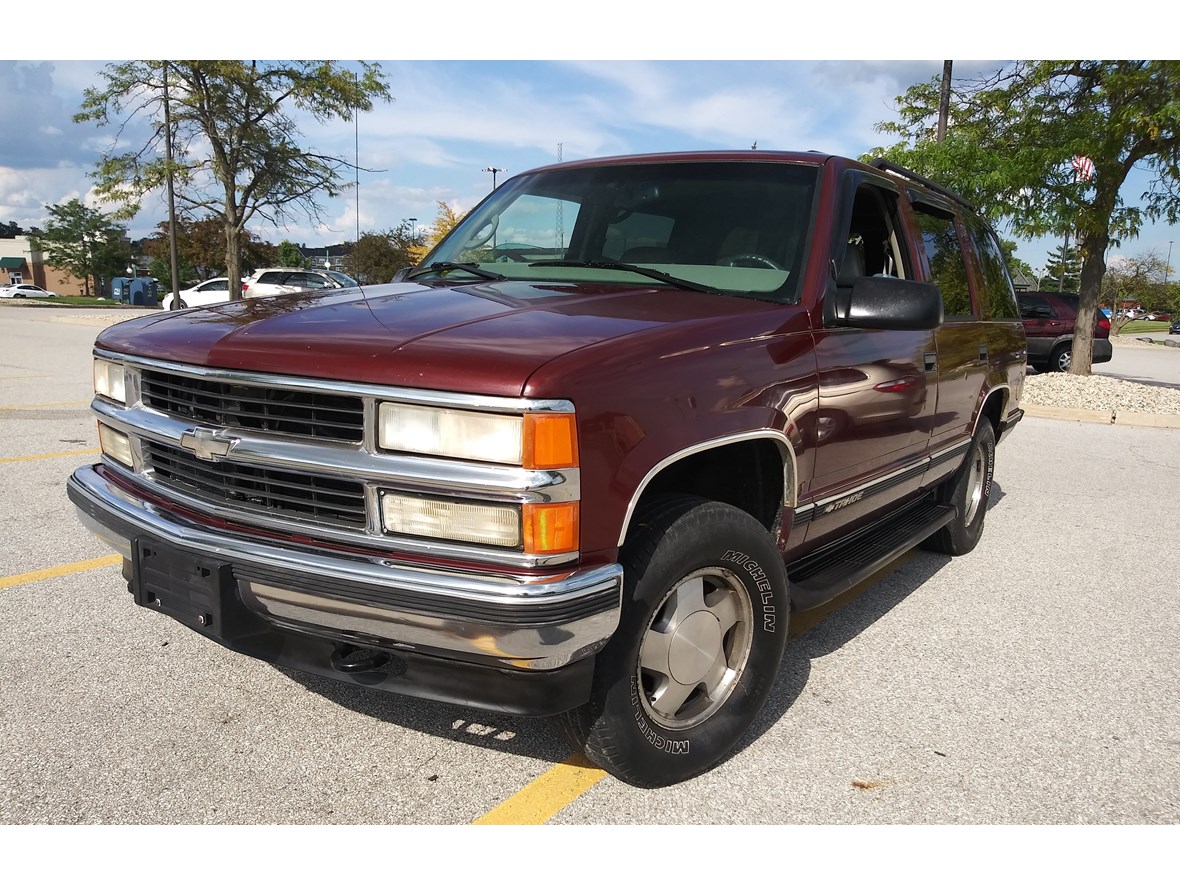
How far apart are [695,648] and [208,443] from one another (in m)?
1.51

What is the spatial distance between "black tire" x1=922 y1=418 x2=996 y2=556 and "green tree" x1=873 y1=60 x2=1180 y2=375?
26.8ft

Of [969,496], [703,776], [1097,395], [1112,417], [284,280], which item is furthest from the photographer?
[284,280]

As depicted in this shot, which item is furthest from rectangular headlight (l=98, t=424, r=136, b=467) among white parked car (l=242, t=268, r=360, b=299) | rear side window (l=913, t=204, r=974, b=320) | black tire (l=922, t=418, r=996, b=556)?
white parked car (l=242, t=268, r=360, b=299)

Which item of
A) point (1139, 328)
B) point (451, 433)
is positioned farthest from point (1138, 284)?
point (451, 433)

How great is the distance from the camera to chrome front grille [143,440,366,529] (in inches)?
87.7

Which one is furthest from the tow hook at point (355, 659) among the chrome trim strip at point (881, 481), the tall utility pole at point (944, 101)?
the tall utility pole at point (944, 101)

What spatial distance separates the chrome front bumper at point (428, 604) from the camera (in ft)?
6.64

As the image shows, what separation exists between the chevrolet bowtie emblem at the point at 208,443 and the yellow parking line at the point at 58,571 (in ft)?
7.07

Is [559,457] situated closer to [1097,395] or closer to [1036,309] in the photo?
[1097,395]

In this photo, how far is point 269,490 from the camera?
2.37 m

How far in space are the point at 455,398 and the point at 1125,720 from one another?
2718mm

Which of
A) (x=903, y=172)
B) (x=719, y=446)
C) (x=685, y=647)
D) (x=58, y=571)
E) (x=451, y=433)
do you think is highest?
(x=903, y=172)

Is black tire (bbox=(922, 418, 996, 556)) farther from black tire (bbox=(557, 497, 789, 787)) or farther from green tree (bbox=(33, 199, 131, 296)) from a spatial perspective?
green tree (bbox=(33, 199, 131, 296))

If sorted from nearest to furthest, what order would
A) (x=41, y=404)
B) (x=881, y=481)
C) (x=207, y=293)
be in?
(x=881, y=481) < (x=41, y=404) < (x=207, y=293)
